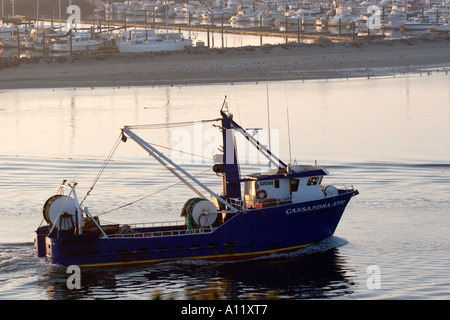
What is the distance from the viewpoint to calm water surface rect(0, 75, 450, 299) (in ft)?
144

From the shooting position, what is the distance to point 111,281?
4441cm

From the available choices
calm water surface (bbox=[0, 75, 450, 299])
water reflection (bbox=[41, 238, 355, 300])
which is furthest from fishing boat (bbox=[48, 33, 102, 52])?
water reflection (bbox=[41, 238, 355, 300])

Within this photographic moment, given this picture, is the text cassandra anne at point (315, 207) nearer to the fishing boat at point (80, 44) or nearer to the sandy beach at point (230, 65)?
the sandy beach at point (230, 65)

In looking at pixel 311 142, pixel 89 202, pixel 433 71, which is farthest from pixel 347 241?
pixel 433 71

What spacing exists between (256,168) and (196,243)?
22.8 m

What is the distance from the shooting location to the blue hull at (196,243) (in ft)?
150

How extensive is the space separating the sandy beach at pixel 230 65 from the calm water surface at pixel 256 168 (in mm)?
5647

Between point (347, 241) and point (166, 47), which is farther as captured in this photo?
point (166, 47)

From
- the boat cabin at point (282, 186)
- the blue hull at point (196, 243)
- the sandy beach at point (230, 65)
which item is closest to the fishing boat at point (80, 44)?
the sandy beach at point (230, 65)

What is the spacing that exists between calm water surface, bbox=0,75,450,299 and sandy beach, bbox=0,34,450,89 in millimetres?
5647
